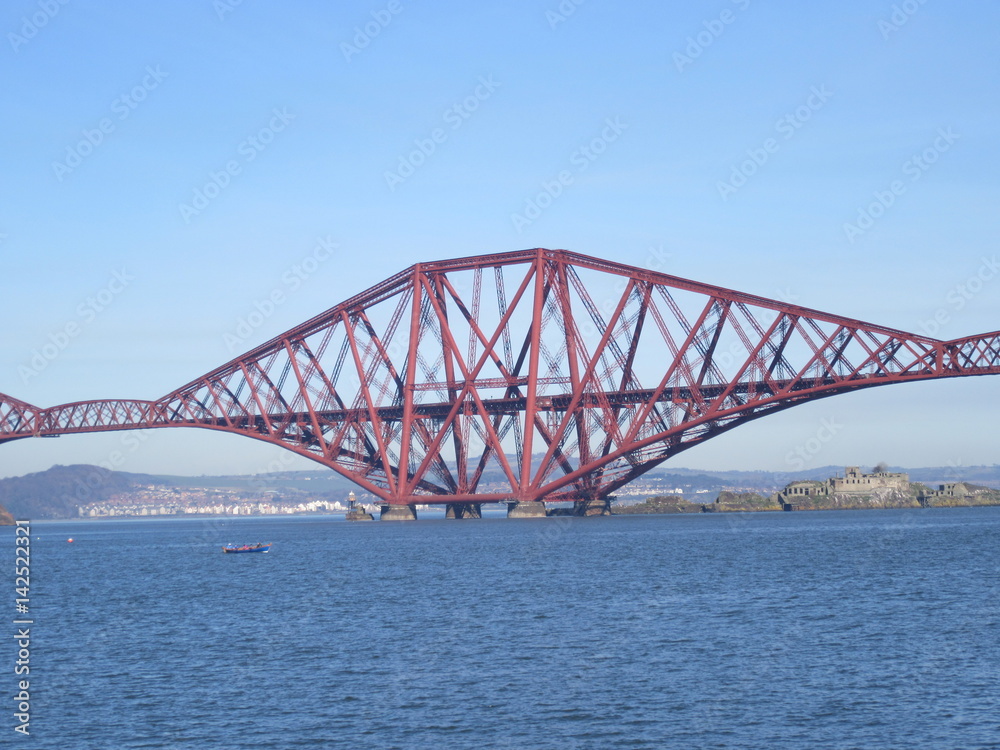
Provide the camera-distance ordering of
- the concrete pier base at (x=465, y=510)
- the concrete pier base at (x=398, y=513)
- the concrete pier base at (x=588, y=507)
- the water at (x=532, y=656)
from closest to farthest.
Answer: the water at (x=532, y=656), the concrete pier base at (x=588, y=507), the concrete pier base at (x=398, y=513), the concrete pier base at (x=465, y=510)

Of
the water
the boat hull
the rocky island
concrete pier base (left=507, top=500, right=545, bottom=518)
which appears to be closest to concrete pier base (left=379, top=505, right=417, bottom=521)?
concrete pier base (left=507, top=500, right=545, bottom=518)

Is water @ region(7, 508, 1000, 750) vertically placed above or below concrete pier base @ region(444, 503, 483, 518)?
below

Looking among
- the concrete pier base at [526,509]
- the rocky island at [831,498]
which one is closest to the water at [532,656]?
the concrete pier base at [526,509]

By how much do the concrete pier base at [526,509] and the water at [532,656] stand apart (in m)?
43.3

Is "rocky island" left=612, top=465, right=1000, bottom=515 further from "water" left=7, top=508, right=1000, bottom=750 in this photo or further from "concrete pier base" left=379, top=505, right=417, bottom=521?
"water" left=7, top=508, right=1000, bottom=750

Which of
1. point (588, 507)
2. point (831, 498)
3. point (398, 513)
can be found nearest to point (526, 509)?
point (588, 507)

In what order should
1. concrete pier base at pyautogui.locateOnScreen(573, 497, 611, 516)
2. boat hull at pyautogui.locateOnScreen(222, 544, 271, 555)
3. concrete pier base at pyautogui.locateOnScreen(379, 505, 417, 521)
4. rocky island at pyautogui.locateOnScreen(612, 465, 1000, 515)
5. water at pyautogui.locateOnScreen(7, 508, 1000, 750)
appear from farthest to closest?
rocky island at pyautogui.locateOnScreen(612, 465, 1000, 515) < concrete pier base at pyautogui.locateOnScreen(379, 505, 417, 521) < concrete pier base at pyautogui.locateOnScreen(573, 497, 611, 516) < boat hull at pyautogui.locateOnScreen(222, 544, 271, 555) < water at pyautogui.locateOnScreen(7, 508, 1000, 750)

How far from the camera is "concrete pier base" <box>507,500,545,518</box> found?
349 ft

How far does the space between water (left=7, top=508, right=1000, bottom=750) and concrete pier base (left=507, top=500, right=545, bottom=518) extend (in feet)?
142

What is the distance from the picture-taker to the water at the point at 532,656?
25.6 m

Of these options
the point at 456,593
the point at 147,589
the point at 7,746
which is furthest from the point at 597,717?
the point at 147,589

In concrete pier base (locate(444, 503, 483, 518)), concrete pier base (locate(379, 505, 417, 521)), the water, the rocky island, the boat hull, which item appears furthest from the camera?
the rocky island

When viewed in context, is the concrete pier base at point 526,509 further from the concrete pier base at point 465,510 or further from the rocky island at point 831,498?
the rocky island at point 831,498

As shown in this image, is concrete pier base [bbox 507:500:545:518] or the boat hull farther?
concrete pier base [bbox 507:500:545:518]
